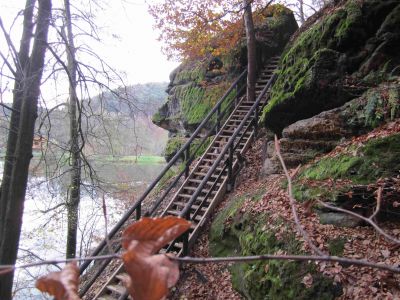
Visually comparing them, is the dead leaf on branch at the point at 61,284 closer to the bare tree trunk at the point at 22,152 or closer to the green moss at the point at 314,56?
the bare tree trunk at the point at 22,152

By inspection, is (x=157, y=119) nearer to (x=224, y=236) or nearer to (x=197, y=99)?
(x=197, y=99)

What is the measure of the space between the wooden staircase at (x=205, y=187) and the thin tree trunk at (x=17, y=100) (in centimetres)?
213

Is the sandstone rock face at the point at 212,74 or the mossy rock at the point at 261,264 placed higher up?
the sandstone rock face at the point at 212,74

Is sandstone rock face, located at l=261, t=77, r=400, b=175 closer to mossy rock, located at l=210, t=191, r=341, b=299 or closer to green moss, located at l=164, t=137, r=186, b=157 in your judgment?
mossy rock, located at l=210, t=191, r=341, b=299

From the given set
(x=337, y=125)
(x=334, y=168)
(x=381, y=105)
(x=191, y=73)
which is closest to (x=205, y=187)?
(x=337, y=125)

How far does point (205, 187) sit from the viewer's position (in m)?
8.75

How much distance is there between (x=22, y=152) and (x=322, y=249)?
13.6ft

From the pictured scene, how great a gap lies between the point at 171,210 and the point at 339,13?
598 centimetres

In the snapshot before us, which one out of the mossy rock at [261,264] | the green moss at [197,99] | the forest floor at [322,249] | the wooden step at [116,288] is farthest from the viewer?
the green moss at [197,99]

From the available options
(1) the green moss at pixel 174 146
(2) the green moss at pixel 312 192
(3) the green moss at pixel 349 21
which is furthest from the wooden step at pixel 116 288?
(1) the green moss at pixel 174 146

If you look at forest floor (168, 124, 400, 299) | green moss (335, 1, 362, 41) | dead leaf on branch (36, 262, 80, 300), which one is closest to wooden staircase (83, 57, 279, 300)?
forest floor (168, 124, 400, 299)

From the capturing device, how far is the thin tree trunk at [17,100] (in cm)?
476

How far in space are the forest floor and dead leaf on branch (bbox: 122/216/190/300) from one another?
1200 millimetres

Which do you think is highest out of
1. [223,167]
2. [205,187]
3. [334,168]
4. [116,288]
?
[334,168]
